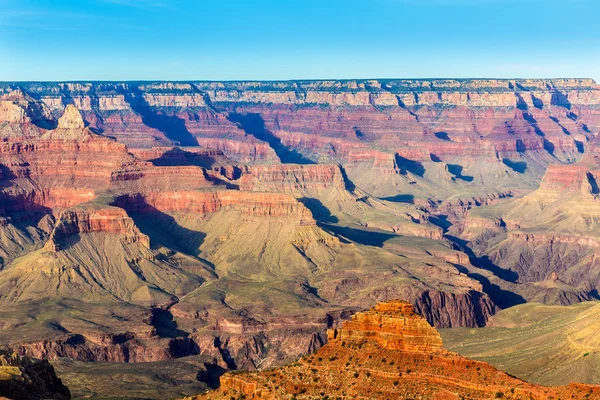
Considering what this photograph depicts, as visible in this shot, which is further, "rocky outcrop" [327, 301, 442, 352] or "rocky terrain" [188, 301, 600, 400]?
"rocky outcrop" [327, 301, 442, 352]

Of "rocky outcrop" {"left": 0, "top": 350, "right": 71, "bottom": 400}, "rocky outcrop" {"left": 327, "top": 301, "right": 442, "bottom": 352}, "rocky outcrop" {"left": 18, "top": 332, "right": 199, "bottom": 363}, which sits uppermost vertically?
"rocky outcrop" {"left": 327, "top": 301, "right": 442, "bottom": 352}

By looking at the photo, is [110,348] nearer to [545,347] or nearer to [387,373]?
[545,347]

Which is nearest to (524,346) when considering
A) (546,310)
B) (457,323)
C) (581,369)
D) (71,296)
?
(581,369)

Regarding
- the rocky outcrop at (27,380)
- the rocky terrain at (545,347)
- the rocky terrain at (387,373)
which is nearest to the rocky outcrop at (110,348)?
the rocky terrain at (545,347)

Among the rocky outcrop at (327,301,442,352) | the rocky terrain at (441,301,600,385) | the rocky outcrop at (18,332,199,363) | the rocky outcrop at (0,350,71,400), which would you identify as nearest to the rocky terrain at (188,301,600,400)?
the rocky outcrop at (327,301,442,352)

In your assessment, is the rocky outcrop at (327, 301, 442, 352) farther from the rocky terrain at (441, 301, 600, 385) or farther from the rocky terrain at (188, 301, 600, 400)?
the rocky terrain at (441, 301, 600, 385)

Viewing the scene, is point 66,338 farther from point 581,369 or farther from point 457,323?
point 581,369

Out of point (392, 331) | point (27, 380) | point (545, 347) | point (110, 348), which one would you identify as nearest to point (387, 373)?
point (392, 331)
